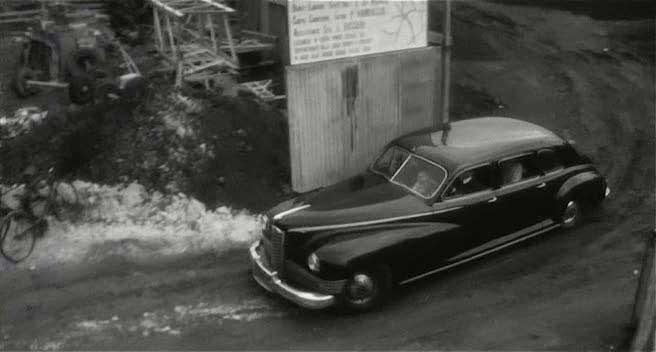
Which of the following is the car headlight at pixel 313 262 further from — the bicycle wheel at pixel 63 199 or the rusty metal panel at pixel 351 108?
the bicycle wheel at pixel 63 199

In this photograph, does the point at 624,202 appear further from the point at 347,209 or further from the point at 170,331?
the point at 170,331

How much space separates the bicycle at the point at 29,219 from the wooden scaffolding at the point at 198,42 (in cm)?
296

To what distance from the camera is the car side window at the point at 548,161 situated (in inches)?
378

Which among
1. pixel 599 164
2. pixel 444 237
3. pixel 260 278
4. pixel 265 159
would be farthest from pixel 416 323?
pixel 599 164

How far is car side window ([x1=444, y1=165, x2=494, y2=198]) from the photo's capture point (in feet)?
28.8

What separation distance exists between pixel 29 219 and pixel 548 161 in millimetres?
6706

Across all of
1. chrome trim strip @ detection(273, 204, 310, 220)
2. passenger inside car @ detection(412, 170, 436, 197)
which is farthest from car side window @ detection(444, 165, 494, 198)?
chrome trim strip @ detection(273, 204, 310, 220)

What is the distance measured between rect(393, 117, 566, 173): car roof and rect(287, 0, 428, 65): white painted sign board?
1824 millimetres

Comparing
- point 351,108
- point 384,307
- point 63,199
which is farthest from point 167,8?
point 384,307

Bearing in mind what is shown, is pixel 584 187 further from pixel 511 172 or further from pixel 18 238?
pixel 18 238

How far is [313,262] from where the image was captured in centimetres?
807

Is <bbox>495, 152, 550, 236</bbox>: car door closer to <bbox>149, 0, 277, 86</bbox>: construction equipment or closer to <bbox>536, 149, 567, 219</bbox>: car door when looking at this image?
<bbox>536, 149, 567, 219</bbox>: car door

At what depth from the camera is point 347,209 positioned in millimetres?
8500

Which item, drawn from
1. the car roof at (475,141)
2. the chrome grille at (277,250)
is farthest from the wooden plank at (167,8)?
the chrome grille at (277,250)
